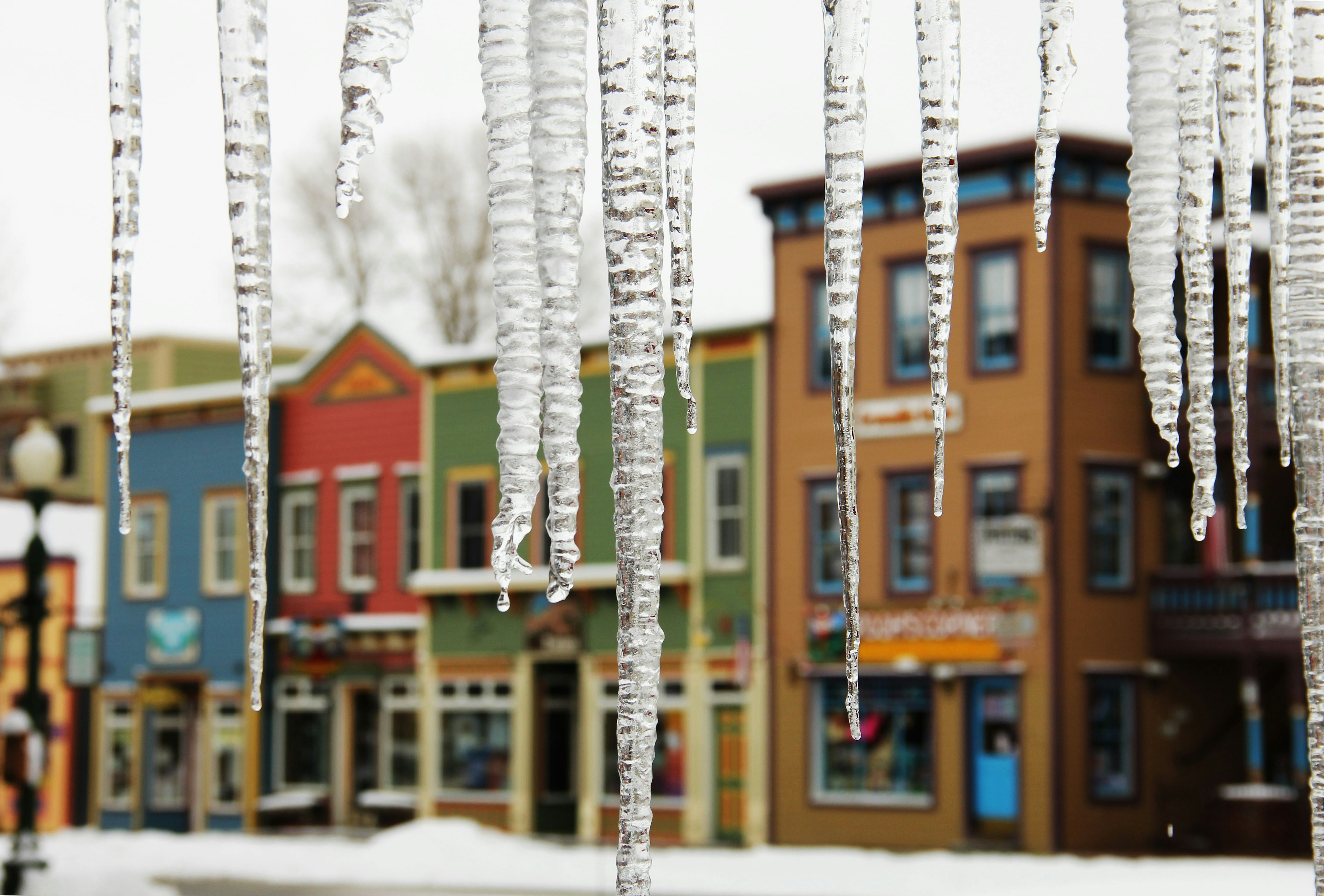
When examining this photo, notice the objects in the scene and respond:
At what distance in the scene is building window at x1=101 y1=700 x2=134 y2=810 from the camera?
38688 millimetres

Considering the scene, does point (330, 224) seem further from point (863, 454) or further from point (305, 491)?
point (863, 454)

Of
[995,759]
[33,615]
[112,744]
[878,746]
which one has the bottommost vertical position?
[112,744]

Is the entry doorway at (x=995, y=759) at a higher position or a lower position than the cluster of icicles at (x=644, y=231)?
lower

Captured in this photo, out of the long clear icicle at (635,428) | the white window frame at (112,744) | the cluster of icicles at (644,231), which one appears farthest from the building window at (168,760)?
the long clear icicle at (635,428)

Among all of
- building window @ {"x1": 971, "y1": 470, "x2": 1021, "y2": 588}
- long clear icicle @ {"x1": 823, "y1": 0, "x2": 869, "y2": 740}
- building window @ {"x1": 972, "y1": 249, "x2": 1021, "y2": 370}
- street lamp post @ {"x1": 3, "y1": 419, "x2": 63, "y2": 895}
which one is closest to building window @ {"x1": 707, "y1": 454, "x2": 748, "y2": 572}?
building window @ {"x1": 971, "y1": 470, "x2": 1021, "y2": 588}

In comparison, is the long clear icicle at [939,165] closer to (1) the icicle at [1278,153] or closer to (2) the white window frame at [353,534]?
(1) the icicle at [1278,153]

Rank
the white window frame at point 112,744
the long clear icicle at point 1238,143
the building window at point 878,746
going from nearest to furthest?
the long clear icicle at point 1238,143 → the building window at point 878,746 → the white window frame at point 112,744

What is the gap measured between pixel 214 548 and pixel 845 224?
3509cm

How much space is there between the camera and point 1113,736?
29.2m

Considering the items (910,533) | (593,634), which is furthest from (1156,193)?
(593,634)

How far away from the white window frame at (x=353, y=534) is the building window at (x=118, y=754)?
20.2 feet

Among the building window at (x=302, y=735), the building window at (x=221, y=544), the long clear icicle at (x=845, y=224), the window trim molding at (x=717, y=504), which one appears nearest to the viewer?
the long clear icicle at (x=845, y=224)

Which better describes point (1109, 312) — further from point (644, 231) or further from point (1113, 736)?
point (644, 231)

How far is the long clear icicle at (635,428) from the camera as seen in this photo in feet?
12.4
